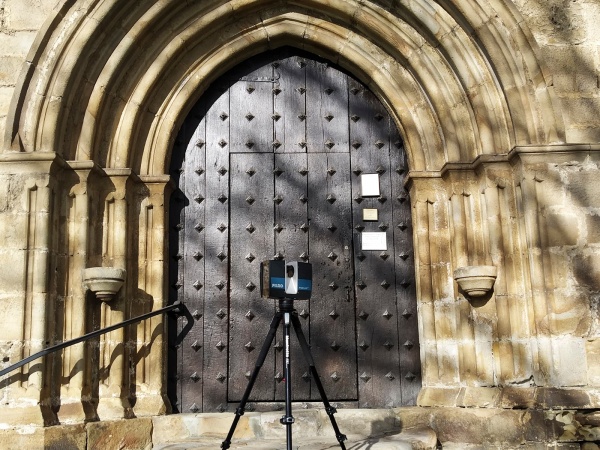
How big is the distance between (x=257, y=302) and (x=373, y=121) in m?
1.69

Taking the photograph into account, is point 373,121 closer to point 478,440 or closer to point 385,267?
point 385,267

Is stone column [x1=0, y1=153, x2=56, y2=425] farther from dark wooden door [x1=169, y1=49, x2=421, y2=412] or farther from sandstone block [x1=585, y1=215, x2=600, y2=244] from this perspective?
sandstone block [x1=585, y1=215, x2=600, y2=244]

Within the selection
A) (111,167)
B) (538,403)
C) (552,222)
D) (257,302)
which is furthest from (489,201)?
(111,167)

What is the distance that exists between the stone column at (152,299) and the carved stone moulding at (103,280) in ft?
1.07

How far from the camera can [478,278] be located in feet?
16.6

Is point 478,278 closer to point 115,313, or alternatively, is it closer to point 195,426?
point 195,426

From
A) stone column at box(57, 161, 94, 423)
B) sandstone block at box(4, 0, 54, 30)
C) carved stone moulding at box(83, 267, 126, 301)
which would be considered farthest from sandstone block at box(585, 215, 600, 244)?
sandstone block at box(4, 0, 54, 30)

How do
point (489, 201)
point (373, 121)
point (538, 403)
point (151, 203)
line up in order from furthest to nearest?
point (373, 121) < point (151, 203) < point (489, 201) < point (538, 403)

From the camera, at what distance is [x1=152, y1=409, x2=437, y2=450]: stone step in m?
5.05

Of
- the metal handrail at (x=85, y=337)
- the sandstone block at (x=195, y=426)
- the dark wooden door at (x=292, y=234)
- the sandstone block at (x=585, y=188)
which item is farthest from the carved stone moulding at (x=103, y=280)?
the sandstone block at (x=585, y=188)

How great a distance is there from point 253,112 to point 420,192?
1.46 m

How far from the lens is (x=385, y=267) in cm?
570

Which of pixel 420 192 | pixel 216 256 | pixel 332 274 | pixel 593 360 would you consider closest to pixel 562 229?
pixel 593 360

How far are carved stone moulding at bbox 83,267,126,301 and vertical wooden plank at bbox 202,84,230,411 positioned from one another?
0.78m
